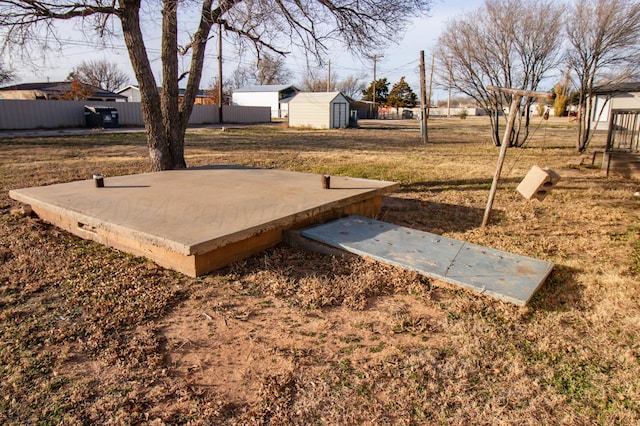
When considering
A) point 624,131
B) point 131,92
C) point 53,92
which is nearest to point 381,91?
point 131,92

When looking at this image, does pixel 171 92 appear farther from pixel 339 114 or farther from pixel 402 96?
pixel 402 96

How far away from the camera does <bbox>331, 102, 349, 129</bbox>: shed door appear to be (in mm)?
29391

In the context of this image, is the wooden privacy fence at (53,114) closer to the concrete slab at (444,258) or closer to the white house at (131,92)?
the white house at (131,92)

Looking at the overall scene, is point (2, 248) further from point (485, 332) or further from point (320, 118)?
point (320, 118)

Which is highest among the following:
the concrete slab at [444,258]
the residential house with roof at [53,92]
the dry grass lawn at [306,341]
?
the residential house with roof at [53,92]

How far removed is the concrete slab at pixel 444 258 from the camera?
126 inches

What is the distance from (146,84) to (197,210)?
3.74 m

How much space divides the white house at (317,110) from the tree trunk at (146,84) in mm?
22300

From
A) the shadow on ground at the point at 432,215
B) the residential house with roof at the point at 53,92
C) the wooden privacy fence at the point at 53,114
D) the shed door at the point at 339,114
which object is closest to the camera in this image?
the shadow on ground at the point at 432,215

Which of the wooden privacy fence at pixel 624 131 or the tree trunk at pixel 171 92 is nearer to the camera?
the tree trunk at pixel 171 92

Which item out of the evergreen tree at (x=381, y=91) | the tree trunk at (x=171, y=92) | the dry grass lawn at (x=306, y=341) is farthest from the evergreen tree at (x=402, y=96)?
the dry grass lawn at (x=306, y=341)

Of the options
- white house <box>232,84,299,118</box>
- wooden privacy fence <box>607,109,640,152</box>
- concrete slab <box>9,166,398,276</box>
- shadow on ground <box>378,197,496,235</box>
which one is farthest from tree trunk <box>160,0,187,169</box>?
white house <box>232,84,299,118</box>

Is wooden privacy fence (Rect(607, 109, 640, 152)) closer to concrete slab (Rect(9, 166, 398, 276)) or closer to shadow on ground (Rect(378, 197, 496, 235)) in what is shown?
shadow on ground (Rect(378, 197, 496, 235))

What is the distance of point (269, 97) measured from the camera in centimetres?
4628
